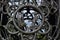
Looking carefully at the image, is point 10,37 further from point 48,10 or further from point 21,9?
point 48,10

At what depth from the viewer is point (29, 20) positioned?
5.23ft

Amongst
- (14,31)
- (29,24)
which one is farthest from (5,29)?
(29,24)

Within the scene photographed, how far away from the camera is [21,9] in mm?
1592

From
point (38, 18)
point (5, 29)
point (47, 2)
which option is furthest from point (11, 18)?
point (47, 2)

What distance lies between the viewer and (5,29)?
5.14 feet

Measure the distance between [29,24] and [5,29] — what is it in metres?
0.19

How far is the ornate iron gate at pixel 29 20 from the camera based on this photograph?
155 cm

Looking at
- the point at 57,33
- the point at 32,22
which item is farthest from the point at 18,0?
the point at 57,33

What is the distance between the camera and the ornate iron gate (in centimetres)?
155

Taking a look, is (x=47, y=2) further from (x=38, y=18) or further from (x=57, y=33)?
(x=57, y=33)

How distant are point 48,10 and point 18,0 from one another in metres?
0.25

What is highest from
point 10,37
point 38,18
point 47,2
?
point 47,2

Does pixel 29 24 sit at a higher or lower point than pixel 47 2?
lower

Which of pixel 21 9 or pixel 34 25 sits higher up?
pixel 21 9
